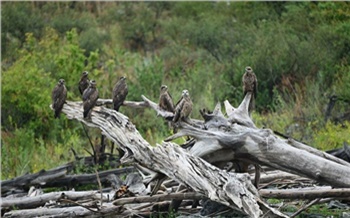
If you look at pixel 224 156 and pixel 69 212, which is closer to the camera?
pixel 224 156

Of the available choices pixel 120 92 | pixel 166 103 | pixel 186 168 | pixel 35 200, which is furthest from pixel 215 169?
pixel 35 200

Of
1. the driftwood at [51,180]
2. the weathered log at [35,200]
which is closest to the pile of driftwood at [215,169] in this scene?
the weathered log at [35,200]

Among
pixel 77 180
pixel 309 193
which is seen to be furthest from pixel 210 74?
pixel 309 193

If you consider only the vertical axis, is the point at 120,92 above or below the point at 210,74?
above

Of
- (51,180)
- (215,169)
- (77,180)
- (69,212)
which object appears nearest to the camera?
(215,169)

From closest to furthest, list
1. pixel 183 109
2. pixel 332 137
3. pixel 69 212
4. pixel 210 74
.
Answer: pixel 183 109, pixel 69 212, pixel 332 137, pixel 210 74

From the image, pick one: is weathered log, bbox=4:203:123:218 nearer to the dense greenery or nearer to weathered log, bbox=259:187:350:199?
weathered log, bbox=259:187:350:199

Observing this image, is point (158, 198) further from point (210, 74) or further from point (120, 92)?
point (210, 74)

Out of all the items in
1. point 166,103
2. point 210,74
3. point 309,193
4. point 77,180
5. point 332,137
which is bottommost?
point 210,74

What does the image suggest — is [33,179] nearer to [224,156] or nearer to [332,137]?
[224,156]

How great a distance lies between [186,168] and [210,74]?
1193 cm

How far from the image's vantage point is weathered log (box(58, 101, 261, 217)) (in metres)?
5.74

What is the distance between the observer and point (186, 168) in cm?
627

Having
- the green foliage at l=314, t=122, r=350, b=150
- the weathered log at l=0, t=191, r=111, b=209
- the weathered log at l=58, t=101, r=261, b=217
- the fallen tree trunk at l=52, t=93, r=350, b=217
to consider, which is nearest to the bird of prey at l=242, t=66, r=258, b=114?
the fallen tree trunk at l=52, t=93, r=350, b=217
